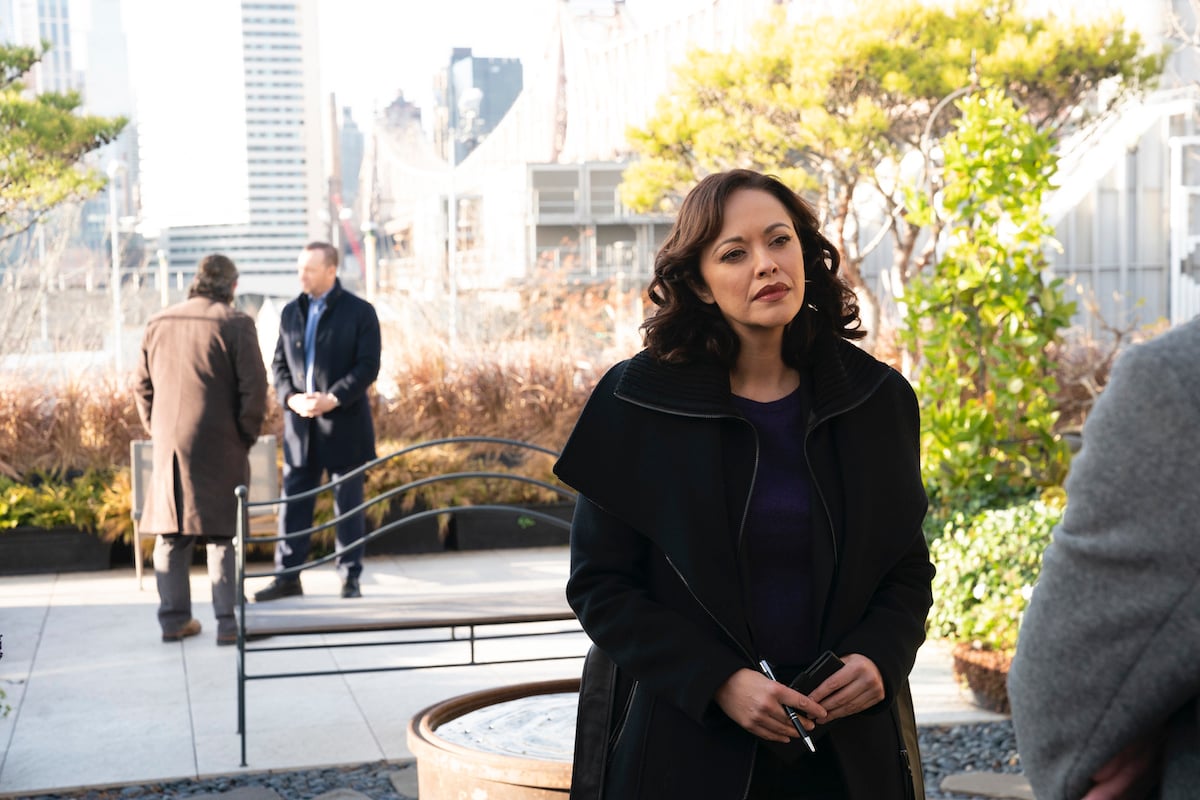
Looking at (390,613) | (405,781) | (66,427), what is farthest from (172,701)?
(66,427)

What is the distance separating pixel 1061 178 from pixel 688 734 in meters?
25.8

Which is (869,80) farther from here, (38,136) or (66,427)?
(66,427)

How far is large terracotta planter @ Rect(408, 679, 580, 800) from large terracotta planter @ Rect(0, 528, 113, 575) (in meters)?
6.34

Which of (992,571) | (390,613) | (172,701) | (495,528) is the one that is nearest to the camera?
(390,613)

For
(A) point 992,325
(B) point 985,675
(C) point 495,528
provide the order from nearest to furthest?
1. (B) point 985,675
2. (A) point 992,325
3. (C) point 495,528

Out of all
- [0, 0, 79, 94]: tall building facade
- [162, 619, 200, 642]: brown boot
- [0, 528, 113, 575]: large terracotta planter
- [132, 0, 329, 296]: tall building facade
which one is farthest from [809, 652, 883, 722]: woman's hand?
[0, 0, 79, 94]: tall building facade

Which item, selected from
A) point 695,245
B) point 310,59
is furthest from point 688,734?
point 310,59

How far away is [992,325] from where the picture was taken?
7.11m

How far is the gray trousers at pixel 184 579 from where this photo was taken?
7.02 metres

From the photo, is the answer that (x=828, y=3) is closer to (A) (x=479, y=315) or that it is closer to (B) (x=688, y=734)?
(A) (x=479, y=315)

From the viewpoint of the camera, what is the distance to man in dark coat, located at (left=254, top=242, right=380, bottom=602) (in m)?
7.93

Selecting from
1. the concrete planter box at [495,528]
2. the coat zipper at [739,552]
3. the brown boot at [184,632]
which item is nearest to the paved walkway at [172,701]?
the brown boot at [184,632]

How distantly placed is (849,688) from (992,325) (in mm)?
5125

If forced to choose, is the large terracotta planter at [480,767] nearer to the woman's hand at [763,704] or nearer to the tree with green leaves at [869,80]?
the woman's hand at [763,704]
